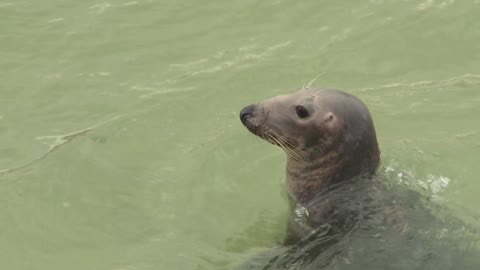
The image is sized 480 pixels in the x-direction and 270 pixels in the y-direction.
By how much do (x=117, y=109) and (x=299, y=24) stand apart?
228 centimetres

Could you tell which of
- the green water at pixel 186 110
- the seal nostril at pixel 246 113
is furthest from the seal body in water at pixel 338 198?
the green water at pixel 186 110

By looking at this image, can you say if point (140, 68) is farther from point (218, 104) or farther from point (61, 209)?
point (61, 209)

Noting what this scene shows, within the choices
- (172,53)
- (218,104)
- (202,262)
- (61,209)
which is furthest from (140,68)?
(202,262)

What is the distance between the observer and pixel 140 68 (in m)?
8.30

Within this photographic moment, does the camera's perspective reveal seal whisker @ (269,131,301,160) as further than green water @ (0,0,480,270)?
No

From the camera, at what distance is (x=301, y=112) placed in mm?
5781

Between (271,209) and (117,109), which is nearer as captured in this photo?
(271,209)

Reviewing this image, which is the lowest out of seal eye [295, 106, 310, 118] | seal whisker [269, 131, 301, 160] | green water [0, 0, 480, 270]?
green water [0, 0, 480, 270]

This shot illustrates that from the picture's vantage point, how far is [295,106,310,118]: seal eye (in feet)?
18.9

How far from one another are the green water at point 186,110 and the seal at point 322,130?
57 centimetres

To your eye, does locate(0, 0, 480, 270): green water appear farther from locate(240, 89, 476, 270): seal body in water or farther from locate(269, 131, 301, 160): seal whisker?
locate(269, 131, 301, 160): seal whisker

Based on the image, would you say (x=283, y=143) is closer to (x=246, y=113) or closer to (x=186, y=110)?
(x=246, y=113)

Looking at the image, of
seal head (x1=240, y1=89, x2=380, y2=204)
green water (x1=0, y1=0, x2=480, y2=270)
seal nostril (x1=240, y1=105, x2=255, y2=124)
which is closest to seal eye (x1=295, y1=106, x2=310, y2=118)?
seal head (x1=240, y1=89, x2=380, y2=204)

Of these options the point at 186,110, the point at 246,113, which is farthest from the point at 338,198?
the point at 186,110
